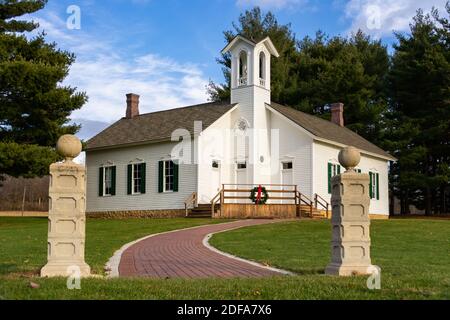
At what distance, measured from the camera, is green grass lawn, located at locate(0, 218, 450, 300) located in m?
6.55

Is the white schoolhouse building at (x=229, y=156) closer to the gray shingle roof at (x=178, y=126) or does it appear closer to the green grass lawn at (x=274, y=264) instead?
the gray shingle roof at (x=178, y=126)

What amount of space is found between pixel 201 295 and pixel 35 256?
605cm

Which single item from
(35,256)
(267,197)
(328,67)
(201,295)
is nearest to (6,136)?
(267,197)

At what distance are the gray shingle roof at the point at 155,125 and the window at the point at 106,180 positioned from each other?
1.22 m

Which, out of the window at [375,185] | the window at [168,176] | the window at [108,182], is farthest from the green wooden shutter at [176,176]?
the window at [375,185]

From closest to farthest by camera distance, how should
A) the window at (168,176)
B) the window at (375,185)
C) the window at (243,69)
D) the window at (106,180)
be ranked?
the window at (168,176), the window at (243,69), the window at (106,180), the window at (375,185)

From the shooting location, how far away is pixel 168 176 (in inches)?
1097

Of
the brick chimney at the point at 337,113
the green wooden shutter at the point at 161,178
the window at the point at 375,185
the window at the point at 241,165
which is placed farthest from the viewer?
the brick chimney at the point at 337,113

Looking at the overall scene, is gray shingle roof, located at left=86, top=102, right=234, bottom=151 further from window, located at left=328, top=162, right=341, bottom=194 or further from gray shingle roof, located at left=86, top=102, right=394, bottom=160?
window, located at left=328, top=162, right=341, bottom=194

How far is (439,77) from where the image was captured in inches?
1499

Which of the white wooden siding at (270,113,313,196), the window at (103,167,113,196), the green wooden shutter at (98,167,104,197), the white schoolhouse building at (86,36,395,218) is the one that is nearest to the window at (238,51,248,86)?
the white schoolhouse building at (86,36,395,218)

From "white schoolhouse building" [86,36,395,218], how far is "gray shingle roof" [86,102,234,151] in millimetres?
82

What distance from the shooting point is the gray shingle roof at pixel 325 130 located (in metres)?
28.2
